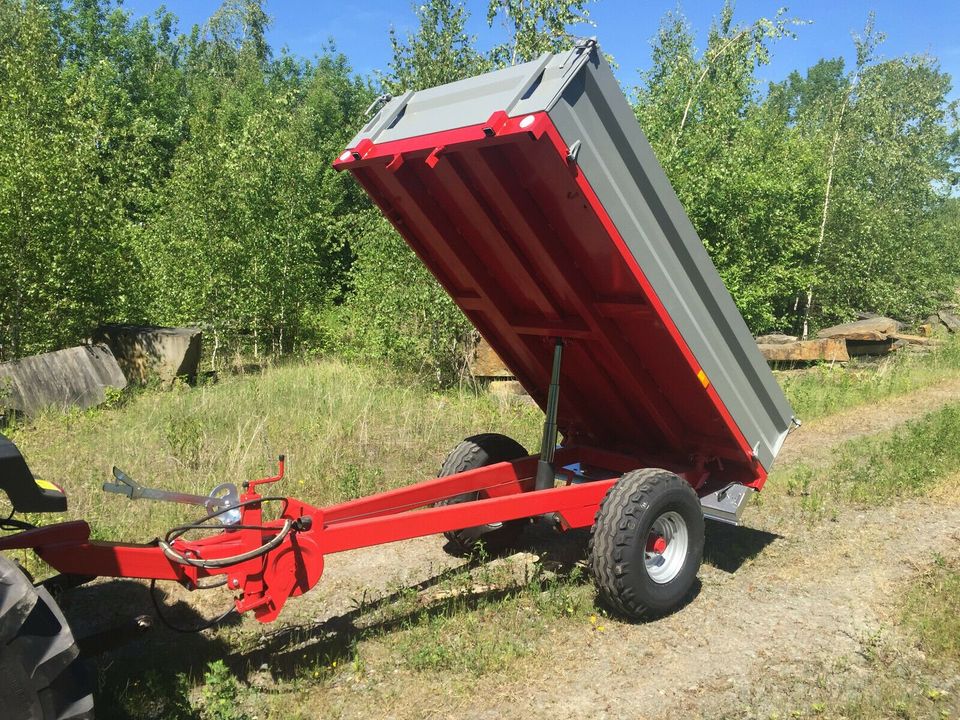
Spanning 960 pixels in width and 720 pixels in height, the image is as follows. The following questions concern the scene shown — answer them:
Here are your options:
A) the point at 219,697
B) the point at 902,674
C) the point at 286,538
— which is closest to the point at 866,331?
the point at 902,674

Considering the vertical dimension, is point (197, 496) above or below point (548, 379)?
below

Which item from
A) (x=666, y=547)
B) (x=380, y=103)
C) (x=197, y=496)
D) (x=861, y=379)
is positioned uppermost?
(x=380, y=103)

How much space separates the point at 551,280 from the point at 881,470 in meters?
4.75

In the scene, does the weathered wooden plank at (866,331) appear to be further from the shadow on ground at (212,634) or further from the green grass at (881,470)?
the shadow on ground at (212,634)

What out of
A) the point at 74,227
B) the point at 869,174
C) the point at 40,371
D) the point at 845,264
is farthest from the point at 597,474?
the point at 869,174

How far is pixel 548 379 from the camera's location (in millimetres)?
5766

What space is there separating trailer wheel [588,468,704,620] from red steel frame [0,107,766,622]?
28 cm

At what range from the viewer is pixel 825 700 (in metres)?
3.90

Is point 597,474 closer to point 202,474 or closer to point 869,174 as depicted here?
point 202,474

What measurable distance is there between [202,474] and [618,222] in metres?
4.64

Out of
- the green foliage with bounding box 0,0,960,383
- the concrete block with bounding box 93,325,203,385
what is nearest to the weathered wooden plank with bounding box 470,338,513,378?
the green foliage with bounding box 0,0,960,383

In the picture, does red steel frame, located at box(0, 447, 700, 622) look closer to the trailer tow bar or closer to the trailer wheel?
the trailer wheel

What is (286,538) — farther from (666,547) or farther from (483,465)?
(666,547)

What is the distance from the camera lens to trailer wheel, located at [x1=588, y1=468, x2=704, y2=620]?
4535 millimetres
